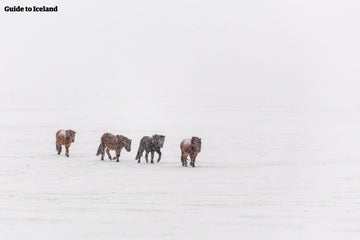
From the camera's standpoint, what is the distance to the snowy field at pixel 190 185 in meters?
11.7

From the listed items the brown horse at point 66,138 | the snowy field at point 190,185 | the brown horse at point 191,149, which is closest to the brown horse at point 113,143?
the snowy field at point 190,185

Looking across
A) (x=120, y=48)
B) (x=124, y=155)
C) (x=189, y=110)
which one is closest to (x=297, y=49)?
(x=120, y=48)

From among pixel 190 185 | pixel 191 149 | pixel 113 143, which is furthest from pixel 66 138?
pixel 190 185

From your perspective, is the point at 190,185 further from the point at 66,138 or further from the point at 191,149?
the point at 66,138

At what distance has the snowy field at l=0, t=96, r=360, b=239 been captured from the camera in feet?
38.3

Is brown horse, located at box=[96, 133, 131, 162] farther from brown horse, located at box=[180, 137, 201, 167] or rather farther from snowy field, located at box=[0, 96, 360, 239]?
brown horse, located at box=[180, 137, 201, 167]

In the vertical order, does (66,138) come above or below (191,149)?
above

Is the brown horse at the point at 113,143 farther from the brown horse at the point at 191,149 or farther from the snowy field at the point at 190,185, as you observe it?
the brown horse at the point at 191,149

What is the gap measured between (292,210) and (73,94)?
40359 millimetres

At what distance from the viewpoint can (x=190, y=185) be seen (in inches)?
618

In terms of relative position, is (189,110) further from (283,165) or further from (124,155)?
(283,165)

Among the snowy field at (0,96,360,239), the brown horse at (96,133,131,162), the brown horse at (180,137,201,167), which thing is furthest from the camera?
the brown horse at (96,133,131,162)

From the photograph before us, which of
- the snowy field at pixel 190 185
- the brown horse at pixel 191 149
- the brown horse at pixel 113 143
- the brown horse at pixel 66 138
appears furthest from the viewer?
the brown horse at pixel 66 138

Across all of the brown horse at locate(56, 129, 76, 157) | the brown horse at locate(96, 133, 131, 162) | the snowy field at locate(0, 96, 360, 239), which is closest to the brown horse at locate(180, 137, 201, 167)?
the snowy field at locate(0, 96, 360, 239)
